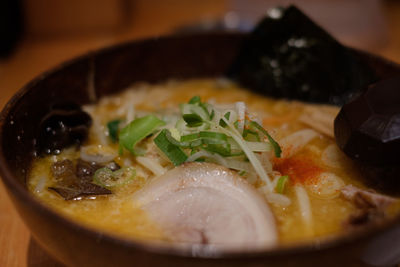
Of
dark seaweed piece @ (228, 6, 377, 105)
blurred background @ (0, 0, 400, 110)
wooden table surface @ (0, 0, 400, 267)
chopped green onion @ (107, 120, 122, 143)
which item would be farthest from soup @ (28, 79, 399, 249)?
blurred background @ (0, 0, 400, 110)

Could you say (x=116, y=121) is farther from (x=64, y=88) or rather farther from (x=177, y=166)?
(x=177, y=166)

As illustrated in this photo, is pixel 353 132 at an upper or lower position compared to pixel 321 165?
upper

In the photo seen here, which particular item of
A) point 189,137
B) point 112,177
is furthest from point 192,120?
point 112,177

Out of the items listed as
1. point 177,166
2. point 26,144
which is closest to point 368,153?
point 177,166

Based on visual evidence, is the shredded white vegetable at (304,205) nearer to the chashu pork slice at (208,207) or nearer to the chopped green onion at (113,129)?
the chashu pork slice at (208,207)

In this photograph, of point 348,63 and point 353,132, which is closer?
point 353,132

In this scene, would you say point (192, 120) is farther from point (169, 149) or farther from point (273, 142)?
point (273, 142)

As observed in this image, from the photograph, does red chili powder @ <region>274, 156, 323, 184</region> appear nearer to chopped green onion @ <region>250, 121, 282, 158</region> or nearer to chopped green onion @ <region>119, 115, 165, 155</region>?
chopped green onion @ <region>250, 121, 282, 158</region>
